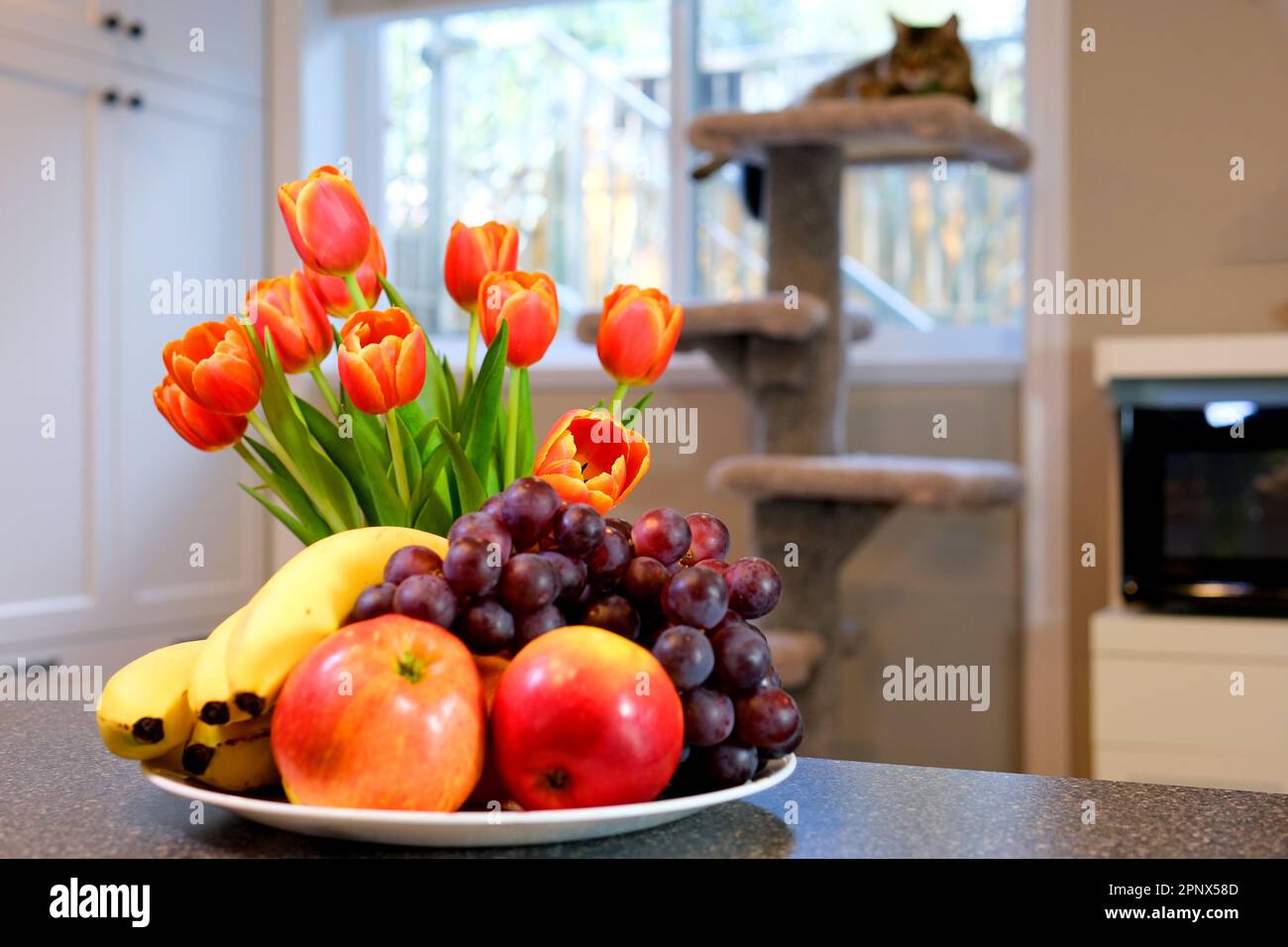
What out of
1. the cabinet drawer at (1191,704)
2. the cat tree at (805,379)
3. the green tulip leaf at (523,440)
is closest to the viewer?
the green tulip leaf at (523,440)

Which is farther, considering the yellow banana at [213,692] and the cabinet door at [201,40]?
the cabinet door at [201,40]

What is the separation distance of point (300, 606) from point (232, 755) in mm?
68

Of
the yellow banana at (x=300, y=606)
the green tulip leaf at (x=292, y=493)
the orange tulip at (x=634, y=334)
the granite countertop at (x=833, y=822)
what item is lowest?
the granite countertop at (x=833, y=822)

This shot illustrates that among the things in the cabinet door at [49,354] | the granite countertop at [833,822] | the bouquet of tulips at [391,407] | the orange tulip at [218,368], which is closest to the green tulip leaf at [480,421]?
the bouquet of tulips at [391,407]

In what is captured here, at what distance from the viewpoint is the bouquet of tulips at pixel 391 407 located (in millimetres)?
619

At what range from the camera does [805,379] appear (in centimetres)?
235

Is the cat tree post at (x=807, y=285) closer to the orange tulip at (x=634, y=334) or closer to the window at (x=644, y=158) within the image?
the window at (x=644, y=158)

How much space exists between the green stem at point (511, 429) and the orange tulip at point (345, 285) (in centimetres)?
8

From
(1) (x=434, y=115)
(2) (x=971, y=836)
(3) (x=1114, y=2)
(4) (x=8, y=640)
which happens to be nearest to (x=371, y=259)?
(2) (x=971, y=836)

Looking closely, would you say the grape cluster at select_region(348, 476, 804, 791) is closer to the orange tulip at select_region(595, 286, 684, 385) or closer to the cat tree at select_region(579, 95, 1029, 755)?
the orange tulip at select_region(595, 286, 684, 385)

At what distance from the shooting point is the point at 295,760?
1.60 feet

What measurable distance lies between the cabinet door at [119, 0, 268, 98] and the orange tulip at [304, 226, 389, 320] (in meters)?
2.30

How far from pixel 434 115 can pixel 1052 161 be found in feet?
5.06

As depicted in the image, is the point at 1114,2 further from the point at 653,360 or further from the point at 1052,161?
the point at 653,360
